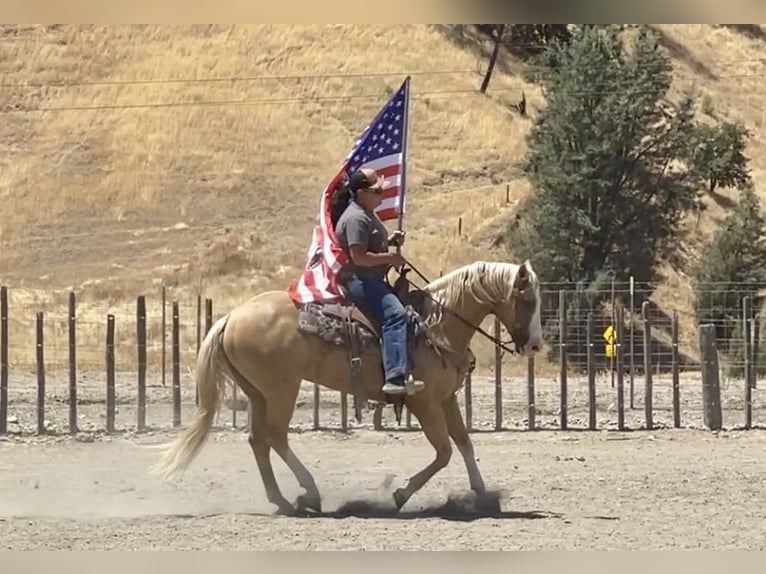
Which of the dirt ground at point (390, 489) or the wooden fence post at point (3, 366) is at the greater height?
the wooden fence post at point (3, 366)

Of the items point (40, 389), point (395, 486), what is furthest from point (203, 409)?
point (40, 389)

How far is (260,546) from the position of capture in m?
6.68

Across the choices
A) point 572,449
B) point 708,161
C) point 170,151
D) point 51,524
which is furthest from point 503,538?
point 170,151

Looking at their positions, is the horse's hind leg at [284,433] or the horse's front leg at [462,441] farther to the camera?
the horse's front leg at [462,441]

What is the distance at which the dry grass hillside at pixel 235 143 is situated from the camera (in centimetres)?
3403

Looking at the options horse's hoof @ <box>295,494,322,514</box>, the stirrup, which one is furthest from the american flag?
horse's hoof @ <box>295,494,322,514</box>

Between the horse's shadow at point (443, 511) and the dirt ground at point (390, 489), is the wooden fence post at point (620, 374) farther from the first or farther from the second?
the horse's shadow at point (443, 511)

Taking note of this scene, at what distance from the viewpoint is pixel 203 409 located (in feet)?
→ 27.9

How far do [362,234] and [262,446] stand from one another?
5.15 feet

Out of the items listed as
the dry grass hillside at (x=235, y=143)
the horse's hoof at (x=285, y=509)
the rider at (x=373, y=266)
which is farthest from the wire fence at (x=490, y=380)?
the dry grass hillside at (x=235, y=143)

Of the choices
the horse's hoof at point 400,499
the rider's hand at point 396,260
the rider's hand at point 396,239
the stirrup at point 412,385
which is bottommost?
the horse's hoof at point 400,499

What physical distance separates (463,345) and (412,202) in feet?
96.7

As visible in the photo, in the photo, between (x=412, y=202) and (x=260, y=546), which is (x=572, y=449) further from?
(x=412, y=202)

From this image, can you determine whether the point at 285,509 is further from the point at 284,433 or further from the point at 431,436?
the point at 431,436
